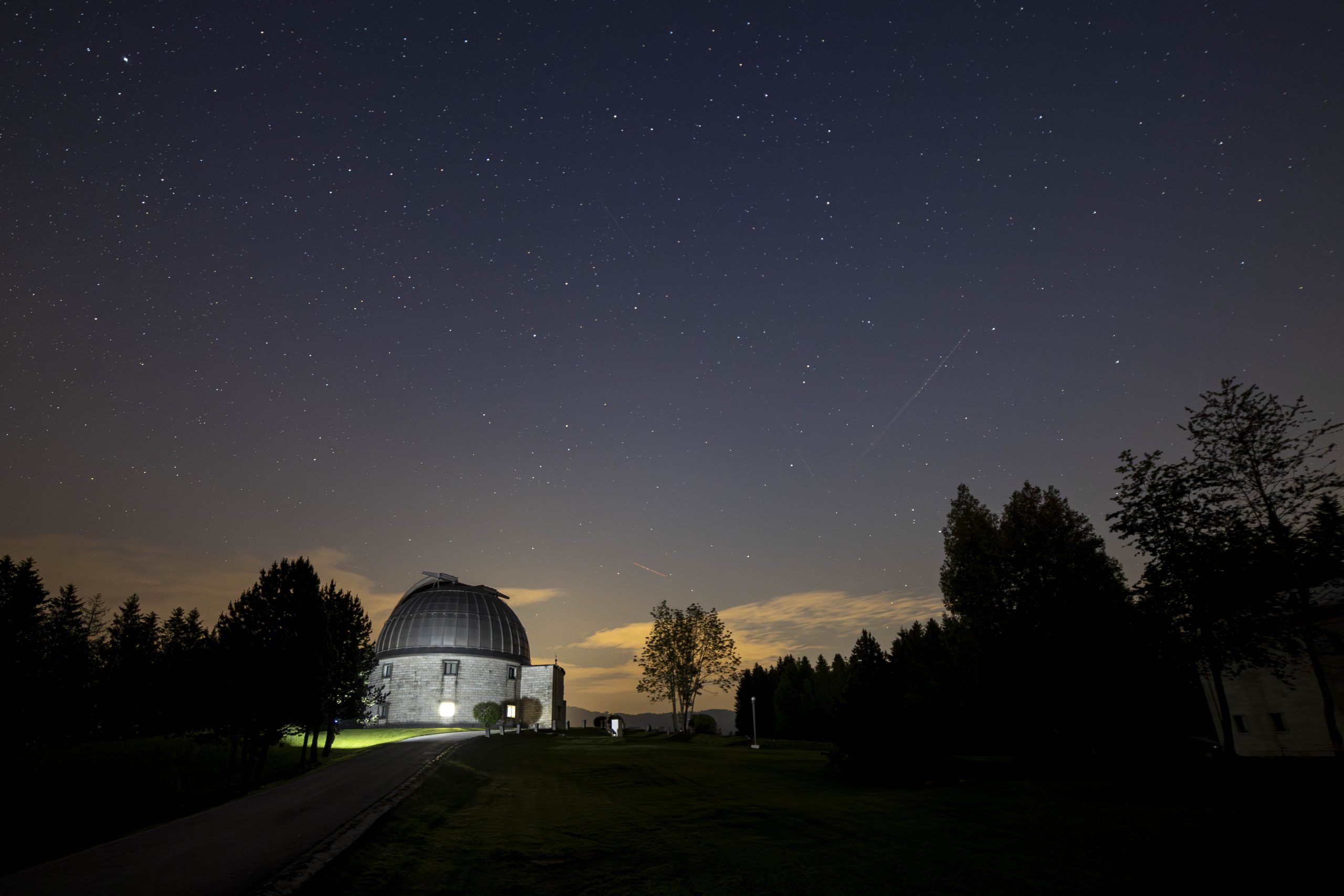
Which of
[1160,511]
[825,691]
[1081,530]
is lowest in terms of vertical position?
[825,691]

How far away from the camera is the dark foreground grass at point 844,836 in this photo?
9164 millimetres

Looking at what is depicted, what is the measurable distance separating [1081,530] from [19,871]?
5853 centimetres

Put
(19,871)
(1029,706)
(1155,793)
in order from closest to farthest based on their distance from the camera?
(19,871)
(1155,793)
(1029,706)

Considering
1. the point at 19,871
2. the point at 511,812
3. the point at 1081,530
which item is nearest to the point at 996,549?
the point at 1081,530

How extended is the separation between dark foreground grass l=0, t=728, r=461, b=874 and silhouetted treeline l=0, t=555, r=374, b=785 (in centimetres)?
151

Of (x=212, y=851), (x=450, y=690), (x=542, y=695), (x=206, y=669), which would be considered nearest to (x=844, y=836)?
(x=212, y=851)

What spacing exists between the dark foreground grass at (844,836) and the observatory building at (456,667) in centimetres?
6031

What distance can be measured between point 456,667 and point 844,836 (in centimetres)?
7750

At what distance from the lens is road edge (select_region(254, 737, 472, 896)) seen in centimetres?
832

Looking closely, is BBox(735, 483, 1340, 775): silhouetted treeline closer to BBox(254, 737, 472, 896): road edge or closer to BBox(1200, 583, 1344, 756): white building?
BBox(1200, 583, 1344, 756): white building

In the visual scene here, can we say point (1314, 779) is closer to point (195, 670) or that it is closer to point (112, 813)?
point (112, 813)

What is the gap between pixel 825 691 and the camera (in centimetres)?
9175

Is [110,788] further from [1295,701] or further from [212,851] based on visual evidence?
[1295,701]

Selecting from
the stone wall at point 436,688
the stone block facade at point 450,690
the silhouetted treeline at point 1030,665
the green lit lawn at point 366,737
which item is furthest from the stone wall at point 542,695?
the silhouetted treeline at point 1030,665
